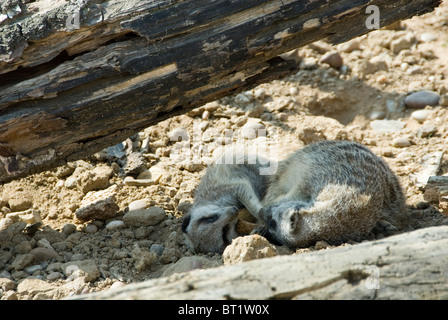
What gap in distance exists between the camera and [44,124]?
3551 mm

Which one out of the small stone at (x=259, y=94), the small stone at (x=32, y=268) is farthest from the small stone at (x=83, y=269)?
the small stone at (x=259, y=94)

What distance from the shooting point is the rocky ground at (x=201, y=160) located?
368 cm

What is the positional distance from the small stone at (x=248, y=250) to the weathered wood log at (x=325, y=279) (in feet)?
2.77

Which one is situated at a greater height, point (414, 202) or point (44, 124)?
point (44, 124)

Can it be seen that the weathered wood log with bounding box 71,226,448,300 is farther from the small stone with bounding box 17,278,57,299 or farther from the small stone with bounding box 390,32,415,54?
the small stone with bounding box 390,32,415,54

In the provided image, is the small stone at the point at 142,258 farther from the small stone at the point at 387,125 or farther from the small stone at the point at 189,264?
the small stone at the point at 387,125

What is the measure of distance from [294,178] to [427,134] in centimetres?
165

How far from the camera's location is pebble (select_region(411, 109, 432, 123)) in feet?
17.8

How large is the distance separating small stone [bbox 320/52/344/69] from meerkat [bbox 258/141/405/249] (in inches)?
74.7

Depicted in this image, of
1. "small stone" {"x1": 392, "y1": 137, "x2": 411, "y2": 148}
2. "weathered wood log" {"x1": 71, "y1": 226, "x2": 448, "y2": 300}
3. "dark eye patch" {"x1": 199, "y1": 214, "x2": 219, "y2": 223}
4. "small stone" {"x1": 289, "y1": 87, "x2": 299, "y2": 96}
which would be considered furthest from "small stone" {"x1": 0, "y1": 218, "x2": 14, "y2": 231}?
"small stone" {"x1": 392, "y1": 137, "x2": 411, "y2": 148}

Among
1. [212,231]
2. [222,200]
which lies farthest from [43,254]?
[222,200]

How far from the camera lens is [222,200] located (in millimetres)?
4602

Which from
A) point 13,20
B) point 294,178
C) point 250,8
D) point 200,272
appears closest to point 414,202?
point 294,178
